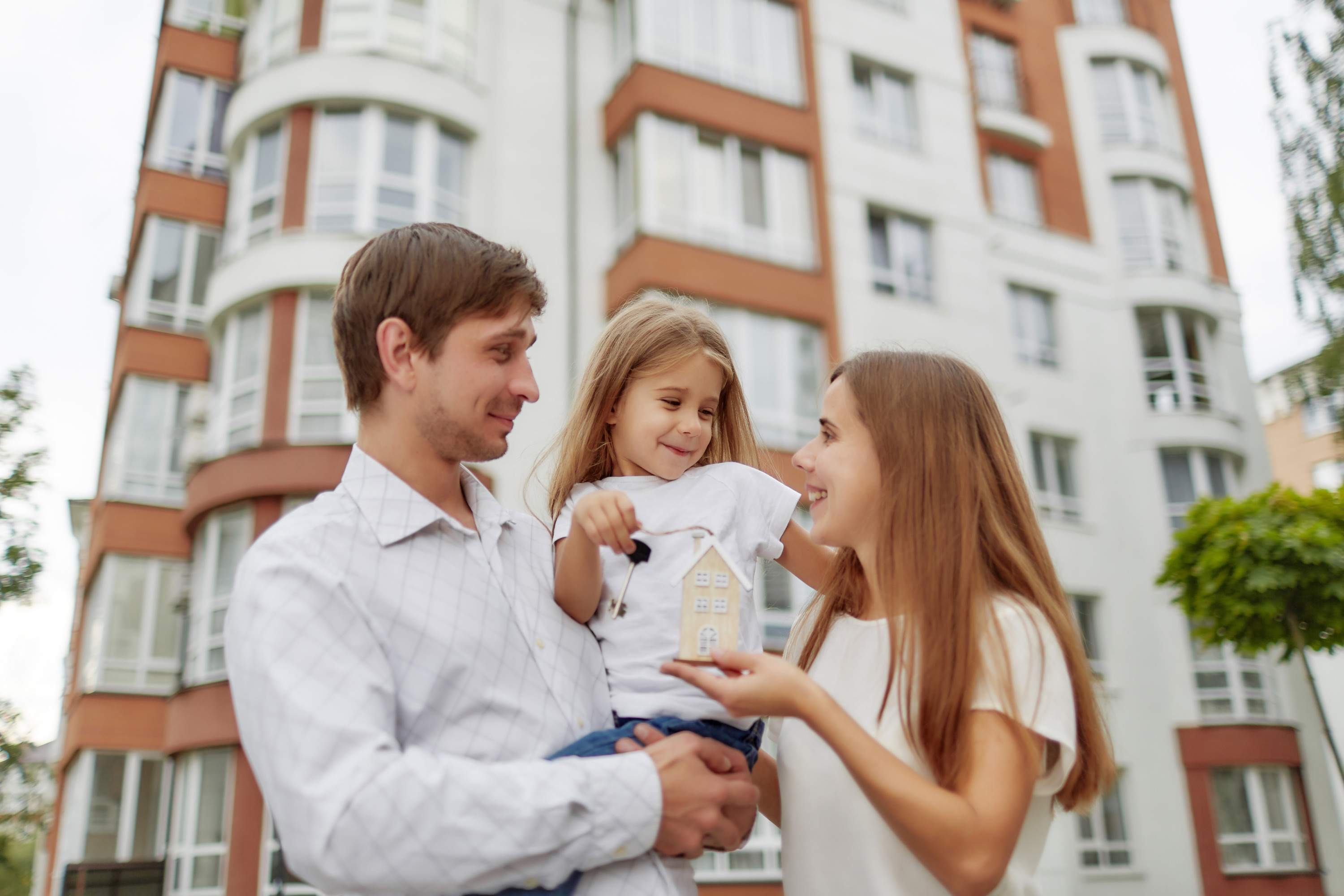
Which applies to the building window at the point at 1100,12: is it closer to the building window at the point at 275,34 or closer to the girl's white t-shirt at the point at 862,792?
the building window at the point at 275,34

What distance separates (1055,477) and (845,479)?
1927 centimetres

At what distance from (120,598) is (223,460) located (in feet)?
14.3

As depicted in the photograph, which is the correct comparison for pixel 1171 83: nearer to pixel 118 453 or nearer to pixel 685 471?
pixel 118 453

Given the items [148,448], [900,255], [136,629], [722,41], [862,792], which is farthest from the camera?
[900,255]

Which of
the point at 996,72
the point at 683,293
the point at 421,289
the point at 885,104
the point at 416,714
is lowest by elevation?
the point at 416,714

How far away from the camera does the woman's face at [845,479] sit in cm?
287

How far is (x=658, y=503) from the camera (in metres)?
3.08

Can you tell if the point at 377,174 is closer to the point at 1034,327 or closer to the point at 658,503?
the point at 658,503

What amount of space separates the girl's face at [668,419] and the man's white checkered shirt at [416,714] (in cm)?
66

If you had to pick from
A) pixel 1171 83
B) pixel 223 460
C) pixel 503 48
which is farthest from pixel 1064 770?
pixel 1171 83

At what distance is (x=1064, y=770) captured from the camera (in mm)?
2477

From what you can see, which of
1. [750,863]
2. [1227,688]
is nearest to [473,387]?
[750,863]

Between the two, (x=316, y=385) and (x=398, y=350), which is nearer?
(x=398, y=350)

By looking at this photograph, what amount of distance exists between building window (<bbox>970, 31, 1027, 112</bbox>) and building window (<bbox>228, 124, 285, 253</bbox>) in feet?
49.9
